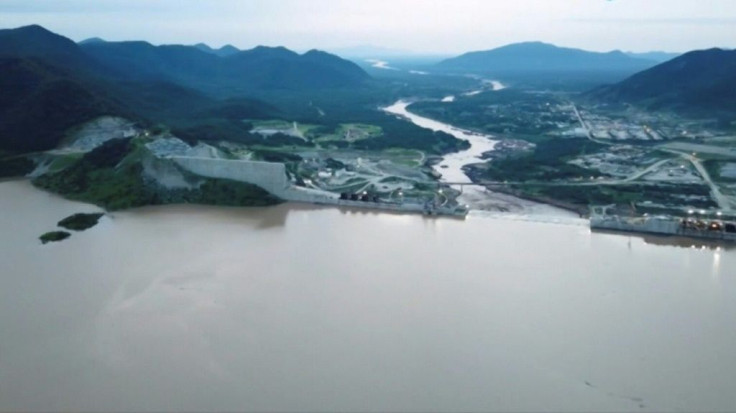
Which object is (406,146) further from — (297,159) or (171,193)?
(171,193)

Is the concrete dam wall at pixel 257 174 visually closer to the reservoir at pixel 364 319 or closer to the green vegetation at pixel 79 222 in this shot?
the reservoir at pixel 364 319

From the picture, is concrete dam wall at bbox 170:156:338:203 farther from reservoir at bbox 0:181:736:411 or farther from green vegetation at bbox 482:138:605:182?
green vegetation at bbox 482:138:605:182

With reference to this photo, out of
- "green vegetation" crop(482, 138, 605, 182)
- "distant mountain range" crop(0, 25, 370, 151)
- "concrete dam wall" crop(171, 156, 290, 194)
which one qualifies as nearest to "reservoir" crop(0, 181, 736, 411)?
"concrete dam wall" crop(171, 156, 290, 194)

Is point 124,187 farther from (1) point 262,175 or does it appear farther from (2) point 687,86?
(2) point 687,86

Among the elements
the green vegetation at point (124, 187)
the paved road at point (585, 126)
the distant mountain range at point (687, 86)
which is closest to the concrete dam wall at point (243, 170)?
the green vegetation at point (124, 187)

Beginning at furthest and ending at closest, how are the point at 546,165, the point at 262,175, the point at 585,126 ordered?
the point at 585,126 < the point at 546,165 < the point at 262,175

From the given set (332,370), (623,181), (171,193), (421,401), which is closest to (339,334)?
(332,370)

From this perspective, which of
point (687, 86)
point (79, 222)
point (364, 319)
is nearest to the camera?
point (364, 319)

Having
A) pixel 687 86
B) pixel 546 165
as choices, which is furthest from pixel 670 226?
pixel 687 86

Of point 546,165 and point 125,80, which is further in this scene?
point 125,80
